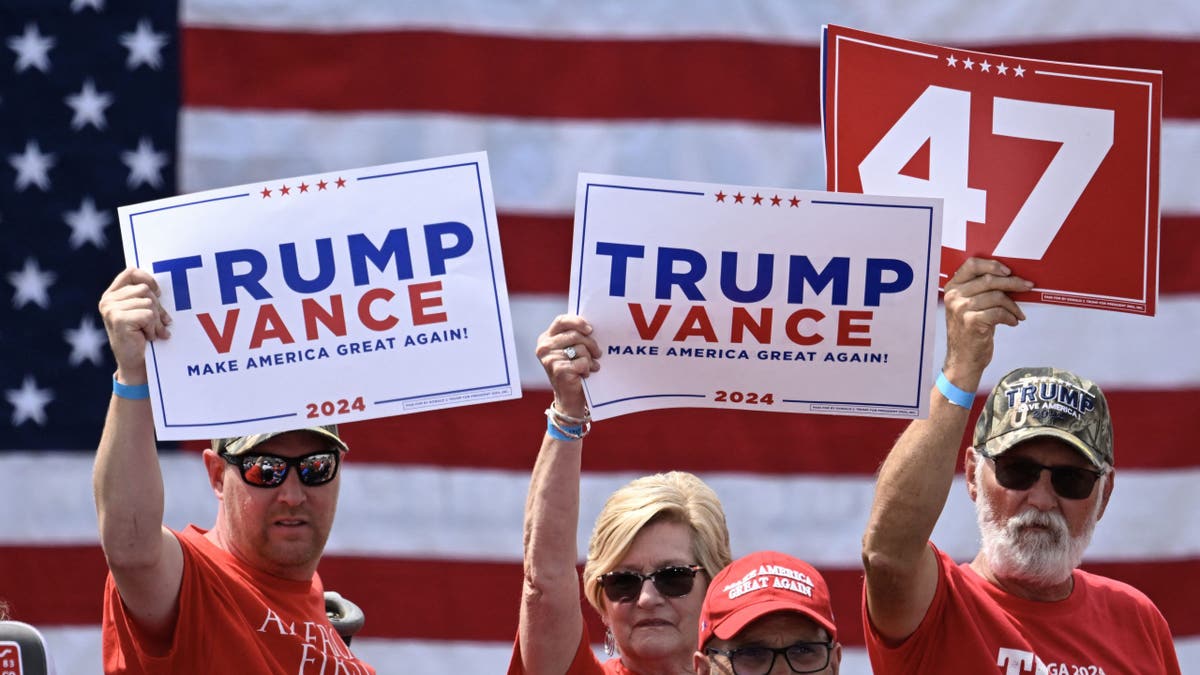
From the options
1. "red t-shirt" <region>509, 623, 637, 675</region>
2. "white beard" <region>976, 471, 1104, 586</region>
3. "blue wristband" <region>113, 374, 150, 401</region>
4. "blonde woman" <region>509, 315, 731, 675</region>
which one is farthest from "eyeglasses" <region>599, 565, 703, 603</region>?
"blue wristband" <region>113, 374, 150, 401</region>

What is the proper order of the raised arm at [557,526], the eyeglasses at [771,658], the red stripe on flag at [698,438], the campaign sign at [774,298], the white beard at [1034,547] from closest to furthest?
the eyeglasses at [771,658] < the raised arm at [557,526] < the campaign sign at [774,298] < the white beard at [1034,547] < the red stripe on flag at [698,438]

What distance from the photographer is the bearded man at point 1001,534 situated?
3014mm

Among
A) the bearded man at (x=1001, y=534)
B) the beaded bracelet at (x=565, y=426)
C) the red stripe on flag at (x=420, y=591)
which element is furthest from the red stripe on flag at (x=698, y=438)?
the beaded bracelet at (x=565, y=426)

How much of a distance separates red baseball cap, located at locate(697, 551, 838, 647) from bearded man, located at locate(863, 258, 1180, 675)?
0.61 ft

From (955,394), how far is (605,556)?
802mm

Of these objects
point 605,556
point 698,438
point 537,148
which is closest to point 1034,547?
point 605,556

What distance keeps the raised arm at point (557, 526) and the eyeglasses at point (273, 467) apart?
0.58m

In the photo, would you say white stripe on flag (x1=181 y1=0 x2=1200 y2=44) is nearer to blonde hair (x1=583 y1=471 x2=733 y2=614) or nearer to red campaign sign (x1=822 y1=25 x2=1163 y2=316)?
red campaign sign (x1=822 y1=25 x2=1163 y2=316)

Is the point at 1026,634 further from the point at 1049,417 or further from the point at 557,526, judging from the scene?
the point at 557,526

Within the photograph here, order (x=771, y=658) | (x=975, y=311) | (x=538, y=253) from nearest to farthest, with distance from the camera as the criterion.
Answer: (x=771, y=658), (x=975, y=311), (x=538, y=253)

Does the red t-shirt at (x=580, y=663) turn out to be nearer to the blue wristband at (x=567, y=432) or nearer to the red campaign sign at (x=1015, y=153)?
the blue wristband at (x=567, y=432)

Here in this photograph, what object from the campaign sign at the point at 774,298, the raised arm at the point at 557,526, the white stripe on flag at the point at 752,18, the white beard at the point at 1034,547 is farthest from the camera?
the white stripe on flag at the point at 752,18

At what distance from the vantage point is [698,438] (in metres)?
5.40

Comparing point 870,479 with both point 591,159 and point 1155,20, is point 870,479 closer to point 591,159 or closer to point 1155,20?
point 591,159
